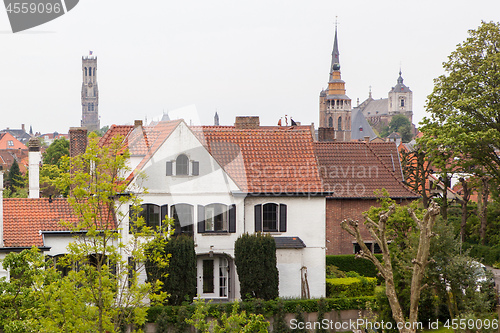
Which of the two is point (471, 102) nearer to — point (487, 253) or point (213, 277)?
point (487, 253)

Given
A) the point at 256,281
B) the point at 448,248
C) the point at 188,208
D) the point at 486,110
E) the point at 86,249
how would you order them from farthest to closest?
the point at 486,110 < the point at 188,208 < the point at 256,281 < the point at 448,248 < the point at 86,249

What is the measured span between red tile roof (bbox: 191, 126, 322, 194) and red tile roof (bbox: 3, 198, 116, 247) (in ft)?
23.7

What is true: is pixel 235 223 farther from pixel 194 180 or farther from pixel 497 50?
pixel 497 50

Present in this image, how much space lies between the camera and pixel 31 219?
32.6 m

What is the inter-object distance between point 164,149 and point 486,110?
2174 cm

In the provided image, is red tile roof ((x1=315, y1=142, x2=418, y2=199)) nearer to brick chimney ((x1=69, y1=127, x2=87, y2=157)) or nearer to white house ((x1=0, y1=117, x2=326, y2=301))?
white house ((x1=0, y1=117, x2=326, y2=301))

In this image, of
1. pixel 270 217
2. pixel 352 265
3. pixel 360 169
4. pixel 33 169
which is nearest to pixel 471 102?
pixel 360 169

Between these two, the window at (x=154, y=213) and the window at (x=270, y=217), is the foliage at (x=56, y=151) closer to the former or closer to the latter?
the window at (x=154, y=213)

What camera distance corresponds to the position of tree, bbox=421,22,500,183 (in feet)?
141

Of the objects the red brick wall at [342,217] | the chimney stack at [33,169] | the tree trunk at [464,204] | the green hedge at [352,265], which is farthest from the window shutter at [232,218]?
the tree trunk at [464,204]

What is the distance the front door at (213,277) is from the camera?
3434cm

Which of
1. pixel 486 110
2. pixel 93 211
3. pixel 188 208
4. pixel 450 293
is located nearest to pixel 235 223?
pixel 188 208

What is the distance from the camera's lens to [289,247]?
1329 inches

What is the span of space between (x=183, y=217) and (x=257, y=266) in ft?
16.0
